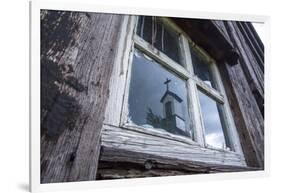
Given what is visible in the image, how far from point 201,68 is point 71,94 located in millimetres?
691

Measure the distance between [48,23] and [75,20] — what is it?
113mm

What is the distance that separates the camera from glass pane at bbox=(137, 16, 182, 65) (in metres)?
1.96

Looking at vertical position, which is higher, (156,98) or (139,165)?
(156,98)

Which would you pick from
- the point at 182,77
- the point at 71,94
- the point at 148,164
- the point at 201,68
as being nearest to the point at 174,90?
the point at 182,77

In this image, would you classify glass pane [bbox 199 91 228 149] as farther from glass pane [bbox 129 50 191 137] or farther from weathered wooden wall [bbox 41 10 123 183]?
weathered wooden wall [bbox 41 10 123 183]

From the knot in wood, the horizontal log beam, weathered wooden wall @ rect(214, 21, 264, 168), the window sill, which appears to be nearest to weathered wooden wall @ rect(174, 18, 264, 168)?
weathered wooden wall @ rect(214, 21, 264, 168)

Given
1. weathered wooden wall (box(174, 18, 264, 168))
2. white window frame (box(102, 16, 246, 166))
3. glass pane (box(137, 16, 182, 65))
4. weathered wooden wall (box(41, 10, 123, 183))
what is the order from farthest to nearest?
weathered wooden wall (box(174, 18, 264, 168)), glass pane (box(137, 16, 182, 65)), white window frame (box(102, 16, 246, 166)), weathered wooden wall (box(41, 10, 123, 183))

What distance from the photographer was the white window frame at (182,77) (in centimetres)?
183

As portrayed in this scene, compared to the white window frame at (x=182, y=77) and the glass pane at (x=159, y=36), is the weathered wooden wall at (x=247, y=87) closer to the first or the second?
the white window frame at (x=182, y=77)

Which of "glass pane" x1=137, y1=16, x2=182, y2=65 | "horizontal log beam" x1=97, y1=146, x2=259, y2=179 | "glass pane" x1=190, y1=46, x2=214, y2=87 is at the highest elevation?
"glass pane" x1=137, y1=16, x2=182, y2=65

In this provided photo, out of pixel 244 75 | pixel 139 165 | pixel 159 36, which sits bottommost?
pixel 139 165

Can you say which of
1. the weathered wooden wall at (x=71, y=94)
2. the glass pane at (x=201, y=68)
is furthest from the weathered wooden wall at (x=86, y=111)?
the glass pane at (x=201, y=68)

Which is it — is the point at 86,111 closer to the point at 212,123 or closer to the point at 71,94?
the point at 71,94

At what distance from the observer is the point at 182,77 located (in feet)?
6.77
